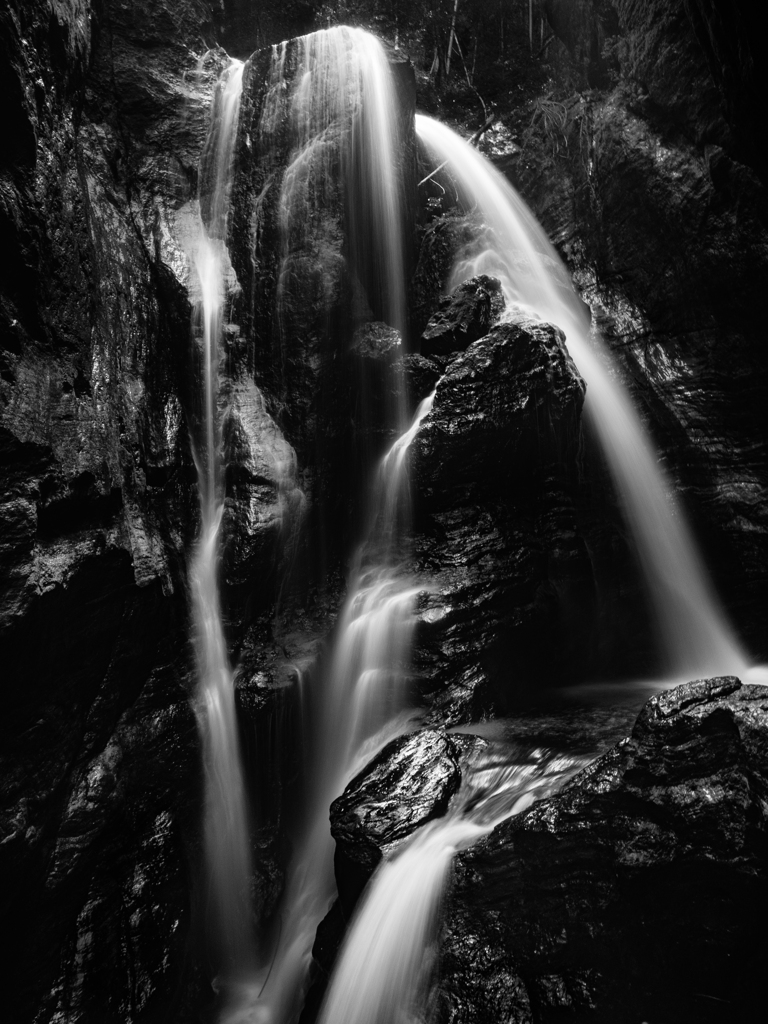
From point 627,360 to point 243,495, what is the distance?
20.3 feet

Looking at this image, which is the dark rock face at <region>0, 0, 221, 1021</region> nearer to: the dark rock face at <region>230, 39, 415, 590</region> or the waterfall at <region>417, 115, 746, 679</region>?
the dark rock face at <region>230, 39, 415, 590</region>

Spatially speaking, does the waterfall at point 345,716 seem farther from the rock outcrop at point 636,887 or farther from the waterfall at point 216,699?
the rock outcrop at point 636,887

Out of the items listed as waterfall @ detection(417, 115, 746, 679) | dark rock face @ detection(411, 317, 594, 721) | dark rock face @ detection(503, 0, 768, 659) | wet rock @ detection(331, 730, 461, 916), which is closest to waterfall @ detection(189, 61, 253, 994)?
wet rock @ detection(331, 730, 461, 916)

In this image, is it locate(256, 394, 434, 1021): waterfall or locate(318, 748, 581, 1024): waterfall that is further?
locate(256, 394, 434, 1021): waterfall

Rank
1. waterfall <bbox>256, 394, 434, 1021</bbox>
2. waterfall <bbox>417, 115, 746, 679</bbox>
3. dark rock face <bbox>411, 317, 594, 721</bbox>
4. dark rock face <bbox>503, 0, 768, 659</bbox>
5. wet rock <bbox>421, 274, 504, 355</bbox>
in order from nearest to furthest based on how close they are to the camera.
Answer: waterfall <bbox>256, 394, 434, 1021</bbox> < dark rock face <bbox>411, 317, 594, 721</bbox> < waterfall <bbox>417, 115, 746, 679</bbox> < dark rock face <bbox>503, 0, 768, 659</bbox> < wet rock <bbox>421, 274, 504, 355</bbox>

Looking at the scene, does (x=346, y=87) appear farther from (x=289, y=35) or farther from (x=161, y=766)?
(x=161, y=766)

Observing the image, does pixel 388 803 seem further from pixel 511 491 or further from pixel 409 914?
pixel 511 491

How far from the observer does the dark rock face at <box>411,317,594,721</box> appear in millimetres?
7172

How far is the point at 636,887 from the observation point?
379 cm

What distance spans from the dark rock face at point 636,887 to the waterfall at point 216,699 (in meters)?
2.75

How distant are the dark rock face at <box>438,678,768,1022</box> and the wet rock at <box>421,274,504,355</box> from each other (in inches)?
227

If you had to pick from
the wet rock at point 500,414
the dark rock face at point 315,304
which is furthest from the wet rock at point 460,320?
the wet rock at point 500,414

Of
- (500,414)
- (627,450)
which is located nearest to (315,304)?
(500,414)

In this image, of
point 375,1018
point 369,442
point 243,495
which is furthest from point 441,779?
point 369,442
